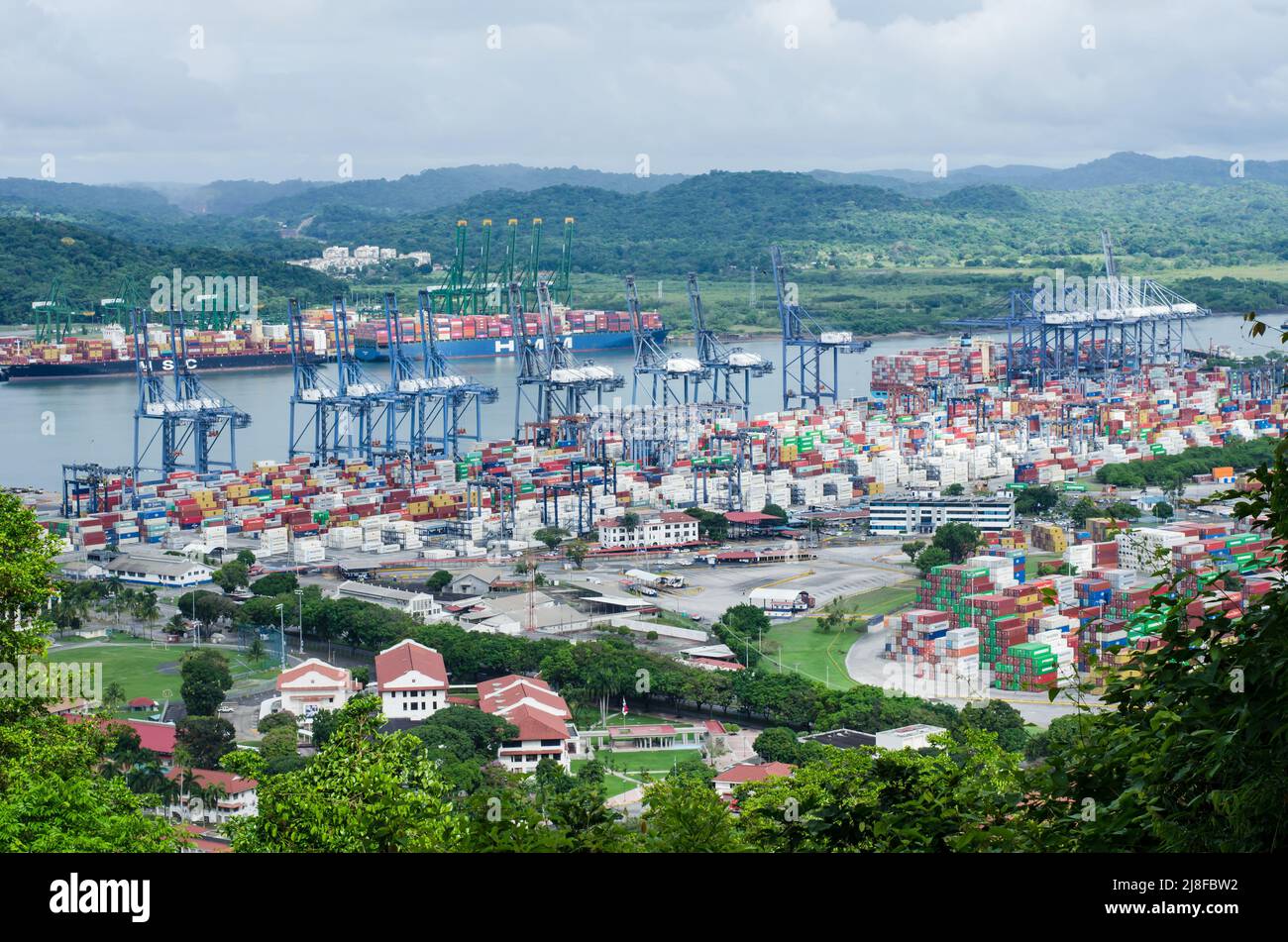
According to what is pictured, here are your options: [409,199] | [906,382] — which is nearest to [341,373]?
[906,382]

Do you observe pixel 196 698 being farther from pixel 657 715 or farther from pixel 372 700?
pixel 372 700

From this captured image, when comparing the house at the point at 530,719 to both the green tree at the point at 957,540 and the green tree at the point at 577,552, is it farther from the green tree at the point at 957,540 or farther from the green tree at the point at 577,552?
the green tree at the point at 957,540

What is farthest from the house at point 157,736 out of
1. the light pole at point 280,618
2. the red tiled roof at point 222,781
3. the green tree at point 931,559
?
the green tree at point 931,559

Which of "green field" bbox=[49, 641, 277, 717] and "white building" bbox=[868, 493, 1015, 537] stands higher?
"white building" bbox=[868, 493, 1015, 537]

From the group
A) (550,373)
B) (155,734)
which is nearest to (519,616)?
(155,734)

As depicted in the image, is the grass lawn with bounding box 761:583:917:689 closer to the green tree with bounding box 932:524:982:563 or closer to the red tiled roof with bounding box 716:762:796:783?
the green tree with bounding box 932:524:982:563

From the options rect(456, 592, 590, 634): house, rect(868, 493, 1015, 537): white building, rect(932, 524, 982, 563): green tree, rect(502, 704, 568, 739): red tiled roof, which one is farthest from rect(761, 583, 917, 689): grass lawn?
rect(868, 493, 1015, 537): white building

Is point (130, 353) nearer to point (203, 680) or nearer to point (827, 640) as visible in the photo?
point (827, 640)
